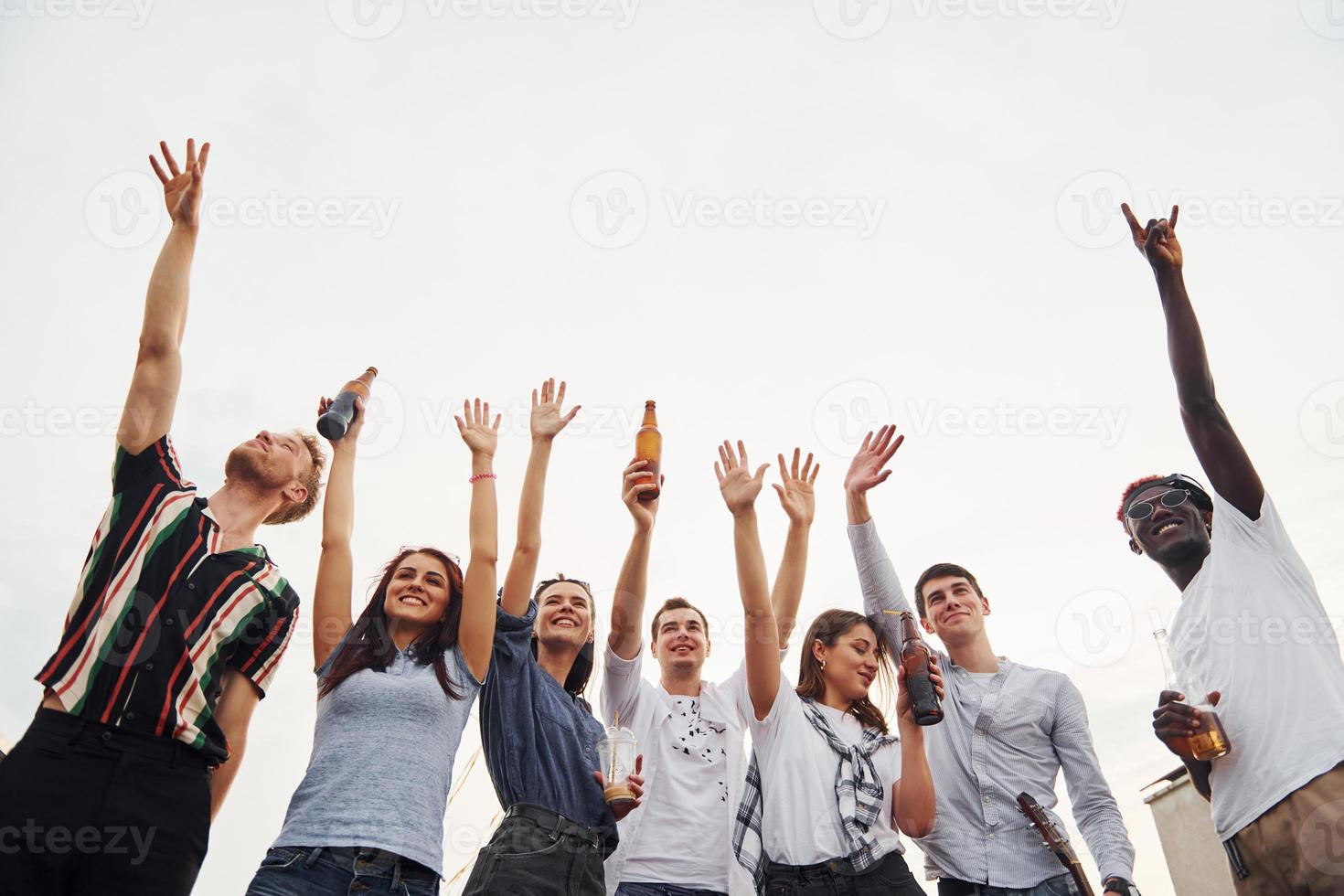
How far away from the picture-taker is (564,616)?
4191 mm

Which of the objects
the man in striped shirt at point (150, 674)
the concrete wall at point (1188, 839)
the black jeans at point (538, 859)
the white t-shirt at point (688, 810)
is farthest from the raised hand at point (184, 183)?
the concrete wall at point (1188, 839)

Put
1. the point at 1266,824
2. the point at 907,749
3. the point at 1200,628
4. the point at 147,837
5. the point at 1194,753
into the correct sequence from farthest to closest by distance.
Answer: the point at 907,749 → the point at 1200,628 → the point at 1194,753 → the point at 1266,824 → the point at 147,837

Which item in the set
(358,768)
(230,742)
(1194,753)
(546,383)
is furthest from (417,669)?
(1194,753)

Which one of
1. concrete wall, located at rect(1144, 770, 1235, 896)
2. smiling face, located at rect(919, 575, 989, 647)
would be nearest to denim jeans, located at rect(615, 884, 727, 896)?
smiling face, located at rect(919, 575, 989, 647)

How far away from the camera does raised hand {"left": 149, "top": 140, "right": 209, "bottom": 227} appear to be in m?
3.34

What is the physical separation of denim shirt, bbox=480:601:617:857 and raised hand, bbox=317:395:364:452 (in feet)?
3.77

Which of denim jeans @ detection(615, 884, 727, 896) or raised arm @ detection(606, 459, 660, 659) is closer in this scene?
denim jeans @ detection(615, 884, 727, 896)

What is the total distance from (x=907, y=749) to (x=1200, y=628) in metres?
1.27

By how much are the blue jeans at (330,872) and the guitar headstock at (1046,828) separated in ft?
8.24

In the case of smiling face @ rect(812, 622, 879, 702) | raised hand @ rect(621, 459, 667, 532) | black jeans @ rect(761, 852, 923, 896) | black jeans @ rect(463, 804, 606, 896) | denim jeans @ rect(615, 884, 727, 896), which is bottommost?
black jeans @ rect(761, 852, 923, 896)

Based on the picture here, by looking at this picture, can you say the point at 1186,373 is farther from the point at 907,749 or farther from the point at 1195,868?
the point at 1195,868

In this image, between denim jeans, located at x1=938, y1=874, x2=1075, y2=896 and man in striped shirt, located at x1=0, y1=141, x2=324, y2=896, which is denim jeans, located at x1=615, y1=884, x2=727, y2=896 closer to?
denim jeans, located at x1=938, y1=874, x2=1075, y2=896

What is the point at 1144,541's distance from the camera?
4078mm

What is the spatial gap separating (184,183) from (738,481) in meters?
2.73
